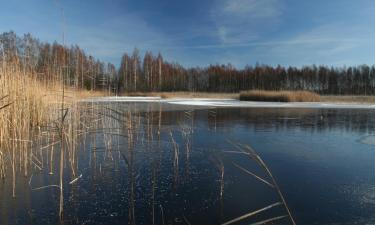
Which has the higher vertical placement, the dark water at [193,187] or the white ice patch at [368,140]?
the white ice patch at [368,140]

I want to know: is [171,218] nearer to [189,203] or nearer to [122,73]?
[189,203]

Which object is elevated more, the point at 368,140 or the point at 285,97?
the point at 285,97

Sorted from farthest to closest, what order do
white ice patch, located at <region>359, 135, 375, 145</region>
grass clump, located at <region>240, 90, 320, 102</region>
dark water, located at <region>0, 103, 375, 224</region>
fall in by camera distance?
grass clump, located at <region>240, 90, 320, 102</region>
white ice patch, located at <region>359, 135, 375, 145</region>
dark water, located at <region>0, 103, 375, 224</region>

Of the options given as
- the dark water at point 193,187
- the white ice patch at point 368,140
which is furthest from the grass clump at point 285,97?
the dark water at point 193,187

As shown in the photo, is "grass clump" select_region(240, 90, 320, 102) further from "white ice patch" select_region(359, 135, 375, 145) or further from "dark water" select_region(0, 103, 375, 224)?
"dark water" select_region(0, 103, 375, 224)

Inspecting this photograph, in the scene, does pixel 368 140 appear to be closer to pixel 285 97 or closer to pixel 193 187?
pixel 193 187

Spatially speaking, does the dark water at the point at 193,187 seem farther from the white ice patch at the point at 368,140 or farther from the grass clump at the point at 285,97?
the grass clump at the point at 285,97

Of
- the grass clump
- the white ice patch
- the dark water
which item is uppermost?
the grass clump

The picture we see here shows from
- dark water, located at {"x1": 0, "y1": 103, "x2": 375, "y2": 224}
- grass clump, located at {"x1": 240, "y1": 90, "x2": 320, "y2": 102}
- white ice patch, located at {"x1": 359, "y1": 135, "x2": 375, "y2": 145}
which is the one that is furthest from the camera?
grass clump, located at {"x1": 240, "y1": 90, "x2": 320, "y2": 102}

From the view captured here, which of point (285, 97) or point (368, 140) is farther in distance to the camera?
point (285, 97)

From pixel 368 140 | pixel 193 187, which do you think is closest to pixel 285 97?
pixel 368 140

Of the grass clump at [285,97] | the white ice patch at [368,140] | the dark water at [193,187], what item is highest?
the grass clump at [285,97]

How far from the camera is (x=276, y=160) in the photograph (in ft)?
17.1

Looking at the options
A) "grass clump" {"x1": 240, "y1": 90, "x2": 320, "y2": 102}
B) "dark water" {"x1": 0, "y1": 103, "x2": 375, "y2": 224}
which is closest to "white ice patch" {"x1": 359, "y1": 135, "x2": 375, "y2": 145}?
"dark water" {"x1": 0, "y1": 103, "x2": 375, "y2": 224}
